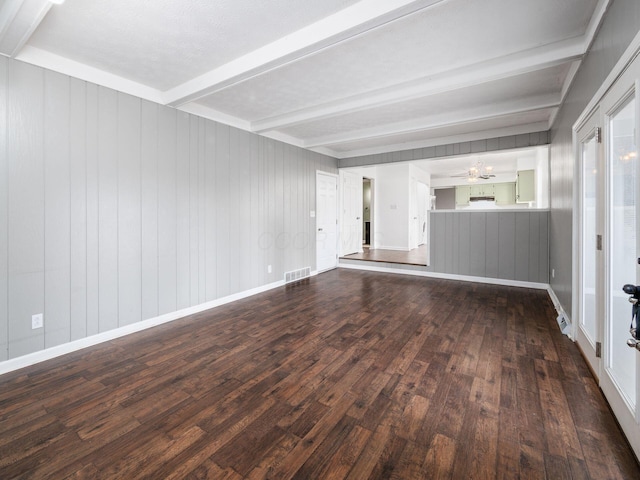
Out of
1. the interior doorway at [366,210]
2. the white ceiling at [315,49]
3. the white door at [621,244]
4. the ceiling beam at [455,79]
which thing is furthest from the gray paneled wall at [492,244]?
the interior doorway at [366,210]

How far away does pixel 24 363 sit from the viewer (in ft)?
8.45

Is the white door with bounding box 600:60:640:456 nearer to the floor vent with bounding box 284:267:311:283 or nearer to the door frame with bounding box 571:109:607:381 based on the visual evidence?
the door frame with bounding box 571:109:607:381

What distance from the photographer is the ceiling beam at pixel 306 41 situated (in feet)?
6.60

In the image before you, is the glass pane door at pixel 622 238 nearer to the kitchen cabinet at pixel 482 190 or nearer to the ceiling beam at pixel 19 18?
the ceiling beam at pixel 19 18

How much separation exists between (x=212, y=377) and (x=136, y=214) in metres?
2.06

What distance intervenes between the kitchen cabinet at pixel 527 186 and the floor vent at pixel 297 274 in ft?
19.5

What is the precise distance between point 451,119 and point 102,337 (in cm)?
516

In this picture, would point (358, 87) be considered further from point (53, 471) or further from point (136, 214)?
point (53, 471)

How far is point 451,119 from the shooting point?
14.5 feet

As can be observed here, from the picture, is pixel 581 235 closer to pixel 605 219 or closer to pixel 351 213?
pixel 605 219

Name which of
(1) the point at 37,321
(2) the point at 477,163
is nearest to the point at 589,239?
(1) the point at 37,321

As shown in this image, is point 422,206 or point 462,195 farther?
point 462,195

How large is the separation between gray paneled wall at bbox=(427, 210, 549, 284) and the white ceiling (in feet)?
6.70

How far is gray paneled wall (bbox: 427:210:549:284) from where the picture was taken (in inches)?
200
